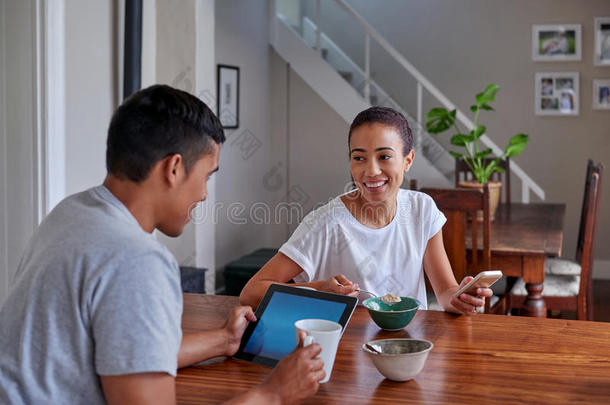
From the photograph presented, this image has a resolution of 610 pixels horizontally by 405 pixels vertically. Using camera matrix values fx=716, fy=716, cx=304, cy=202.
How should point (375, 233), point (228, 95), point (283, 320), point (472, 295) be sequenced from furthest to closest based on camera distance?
point (228, 95) < point (375, 233) < point (472, 295) < point (283, 320)

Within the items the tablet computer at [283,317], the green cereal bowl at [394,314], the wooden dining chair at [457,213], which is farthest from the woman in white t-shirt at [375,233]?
the wooden dining chair at [457,213]

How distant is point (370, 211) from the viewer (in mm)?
2086

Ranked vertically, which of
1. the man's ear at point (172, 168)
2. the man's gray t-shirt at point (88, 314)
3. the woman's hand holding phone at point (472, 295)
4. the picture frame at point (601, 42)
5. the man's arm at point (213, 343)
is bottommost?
the man's arm at point (213, 343)

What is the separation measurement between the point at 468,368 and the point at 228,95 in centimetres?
409

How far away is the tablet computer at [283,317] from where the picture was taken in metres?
1.45

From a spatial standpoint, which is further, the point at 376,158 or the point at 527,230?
the point at 527,230

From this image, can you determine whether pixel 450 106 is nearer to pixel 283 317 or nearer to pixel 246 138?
pixel 246 138

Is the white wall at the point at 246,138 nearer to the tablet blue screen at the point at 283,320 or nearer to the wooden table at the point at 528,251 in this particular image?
the wooden table at the point at 528,251

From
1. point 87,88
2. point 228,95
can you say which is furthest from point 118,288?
point 228,95

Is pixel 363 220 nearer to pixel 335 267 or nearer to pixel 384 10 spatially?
pixel 335 267

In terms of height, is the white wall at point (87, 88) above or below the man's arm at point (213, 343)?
above

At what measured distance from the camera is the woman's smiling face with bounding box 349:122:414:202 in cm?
198

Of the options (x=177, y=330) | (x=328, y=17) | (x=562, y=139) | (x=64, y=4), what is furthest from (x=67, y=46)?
(x=562, y=139)

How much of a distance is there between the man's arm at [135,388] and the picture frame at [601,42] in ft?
19.5
